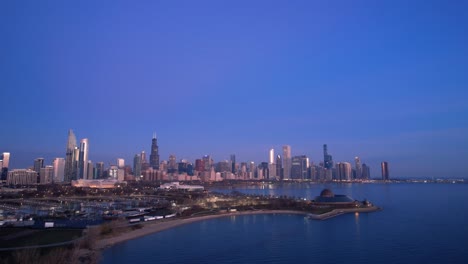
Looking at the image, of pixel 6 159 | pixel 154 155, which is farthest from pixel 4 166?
pixel 154 155

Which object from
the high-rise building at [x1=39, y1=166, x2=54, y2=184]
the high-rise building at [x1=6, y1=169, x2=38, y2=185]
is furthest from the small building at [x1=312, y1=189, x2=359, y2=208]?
the high-rise building at [x1=39, y1=166, x2=54, y2=184]

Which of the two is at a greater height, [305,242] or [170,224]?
[170,224]

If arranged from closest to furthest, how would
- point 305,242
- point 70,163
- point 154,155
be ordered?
point 305,242, point 70,163, point 154,155

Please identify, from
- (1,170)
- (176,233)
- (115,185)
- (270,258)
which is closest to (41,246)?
(176,233)

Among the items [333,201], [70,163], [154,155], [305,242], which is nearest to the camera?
[305,242]

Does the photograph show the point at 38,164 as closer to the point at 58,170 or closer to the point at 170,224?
the point at 58,170

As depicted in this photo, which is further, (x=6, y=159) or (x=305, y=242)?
(x=6, y=159)

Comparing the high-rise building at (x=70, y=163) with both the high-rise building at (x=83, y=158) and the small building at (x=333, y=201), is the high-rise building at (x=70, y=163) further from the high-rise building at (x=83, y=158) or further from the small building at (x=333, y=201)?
the small building at (x=333, y=201)

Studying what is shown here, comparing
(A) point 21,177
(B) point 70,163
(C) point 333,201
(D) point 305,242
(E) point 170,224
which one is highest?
(B) point 70,163
